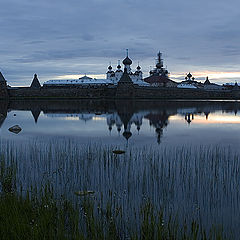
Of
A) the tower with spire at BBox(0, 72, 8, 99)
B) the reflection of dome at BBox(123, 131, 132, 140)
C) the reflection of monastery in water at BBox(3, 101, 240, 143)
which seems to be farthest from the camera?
the tower with spire at BBox(0, 72, 8, 99)

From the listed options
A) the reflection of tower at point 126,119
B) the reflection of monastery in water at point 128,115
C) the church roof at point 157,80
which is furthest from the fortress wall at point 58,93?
the reflection of tower at point 126,119

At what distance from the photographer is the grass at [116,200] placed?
4.41 metres

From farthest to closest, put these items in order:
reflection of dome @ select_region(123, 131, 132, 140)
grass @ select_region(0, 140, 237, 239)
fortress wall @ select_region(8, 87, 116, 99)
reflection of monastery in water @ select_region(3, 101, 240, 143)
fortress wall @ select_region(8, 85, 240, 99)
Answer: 1. fortress wall @ select_region(8, 87, 116, 99)
2. fortress wall @ select_region(8, 85, 240, 99)
3. reflection of monastery in water @ select_region(3, 101, 240, 143)
4. reflection of dome @ select_region(123, 131, 132, 140)
5. grass @ select_region(0, 140, 237, 239)

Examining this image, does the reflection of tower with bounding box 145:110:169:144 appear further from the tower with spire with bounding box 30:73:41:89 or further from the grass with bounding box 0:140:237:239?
the tower with spire with bounding box 30:73:41:89

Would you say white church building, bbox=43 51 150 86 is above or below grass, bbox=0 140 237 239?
above

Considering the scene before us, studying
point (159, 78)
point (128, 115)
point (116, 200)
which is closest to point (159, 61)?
point (159, 78)

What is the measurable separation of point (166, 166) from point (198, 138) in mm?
6946

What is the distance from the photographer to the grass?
4.41m

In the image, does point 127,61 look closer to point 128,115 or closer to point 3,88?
point 3,88

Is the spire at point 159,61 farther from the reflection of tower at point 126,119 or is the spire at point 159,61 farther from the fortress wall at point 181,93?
the reflection of tower at point 126,119

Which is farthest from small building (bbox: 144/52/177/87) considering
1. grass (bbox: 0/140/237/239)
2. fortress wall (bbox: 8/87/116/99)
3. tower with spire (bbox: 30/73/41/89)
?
grass (bbox: 0/140/237/239)

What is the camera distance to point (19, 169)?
7.98 metres

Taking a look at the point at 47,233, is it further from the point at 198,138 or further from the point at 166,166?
the point at 198,138

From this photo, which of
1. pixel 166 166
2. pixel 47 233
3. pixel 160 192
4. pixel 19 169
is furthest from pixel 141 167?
pixel 47 233
